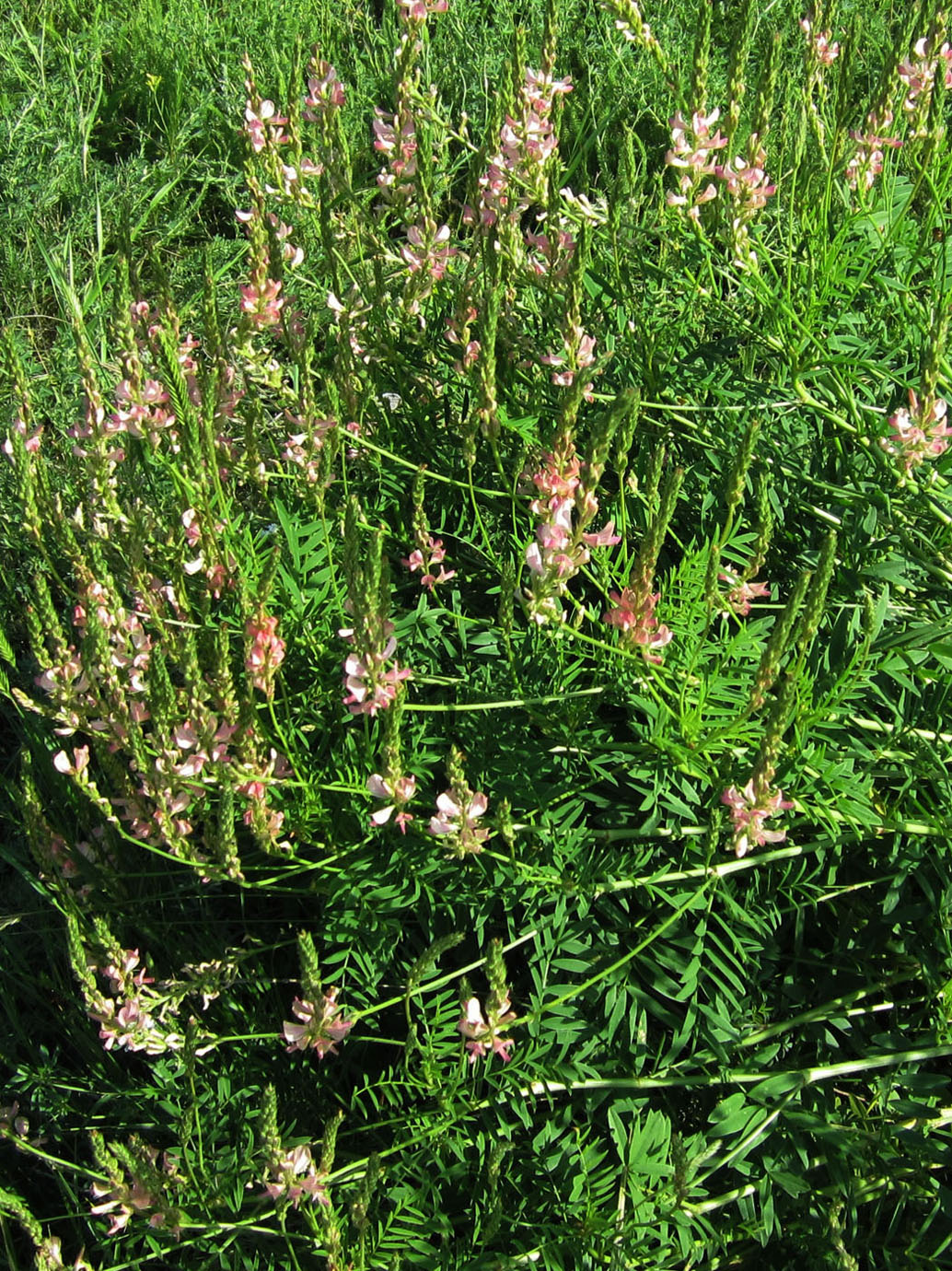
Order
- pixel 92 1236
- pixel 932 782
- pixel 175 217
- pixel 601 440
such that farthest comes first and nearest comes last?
pixel 175 217 < pixel 92 1236 < pixel 932 782 < pixel 601 440

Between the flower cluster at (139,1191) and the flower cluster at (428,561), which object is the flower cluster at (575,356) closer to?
the flower cluster at (428,561)

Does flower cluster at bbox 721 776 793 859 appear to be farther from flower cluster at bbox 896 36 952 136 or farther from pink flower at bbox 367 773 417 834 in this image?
flower cluster at bbox 896 36 952 136

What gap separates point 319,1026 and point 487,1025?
0.85 feet

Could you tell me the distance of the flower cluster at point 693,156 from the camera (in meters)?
2.13

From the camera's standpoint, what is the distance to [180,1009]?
2.38 metres

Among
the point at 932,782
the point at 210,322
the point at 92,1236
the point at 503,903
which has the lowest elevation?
the point at 92,1236

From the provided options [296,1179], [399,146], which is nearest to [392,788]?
[296,1179]

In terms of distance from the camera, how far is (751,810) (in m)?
1.79

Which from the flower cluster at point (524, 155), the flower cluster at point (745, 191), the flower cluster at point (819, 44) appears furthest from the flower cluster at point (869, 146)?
the flower cluster at point (524, 155)

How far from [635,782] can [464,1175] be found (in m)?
0.72

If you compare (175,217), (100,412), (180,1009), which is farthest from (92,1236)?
(175,217)

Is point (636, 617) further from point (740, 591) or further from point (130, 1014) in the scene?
point (130, 1014)

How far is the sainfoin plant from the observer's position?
189 centimetres

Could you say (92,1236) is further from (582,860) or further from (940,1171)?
(940,1171)
